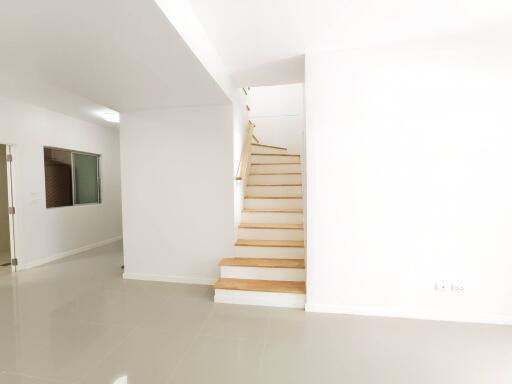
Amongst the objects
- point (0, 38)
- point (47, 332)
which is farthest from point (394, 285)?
point (0, 38)

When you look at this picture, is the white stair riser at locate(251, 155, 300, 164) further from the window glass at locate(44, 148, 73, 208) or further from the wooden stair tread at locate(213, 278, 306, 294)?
the window glass at locate(44, 148, 73, 208)

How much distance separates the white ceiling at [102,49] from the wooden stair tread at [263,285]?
217cm

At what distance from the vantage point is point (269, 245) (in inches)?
125

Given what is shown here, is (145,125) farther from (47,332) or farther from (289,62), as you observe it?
(47,332)

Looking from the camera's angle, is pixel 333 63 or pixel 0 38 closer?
pixel 0 38

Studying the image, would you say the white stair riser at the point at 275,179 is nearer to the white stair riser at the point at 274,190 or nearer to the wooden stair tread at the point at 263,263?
the white stair riser at the point at 274,190

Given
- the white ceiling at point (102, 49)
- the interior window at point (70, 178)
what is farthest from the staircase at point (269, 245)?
the interior window at point (70, 178)

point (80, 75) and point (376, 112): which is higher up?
point (80, 75)

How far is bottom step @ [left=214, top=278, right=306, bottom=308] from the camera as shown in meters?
2.66

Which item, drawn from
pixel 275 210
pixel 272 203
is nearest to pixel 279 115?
pixel 272 203

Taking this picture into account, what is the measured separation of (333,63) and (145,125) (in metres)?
2.54

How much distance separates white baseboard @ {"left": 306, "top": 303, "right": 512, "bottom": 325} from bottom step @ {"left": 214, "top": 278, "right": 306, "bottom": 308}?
17 centimetres

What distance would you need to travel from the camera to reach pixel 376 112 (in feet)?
7.95

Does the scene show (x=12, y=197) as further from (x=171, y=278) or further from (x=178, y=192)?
(x=171, y=278)
